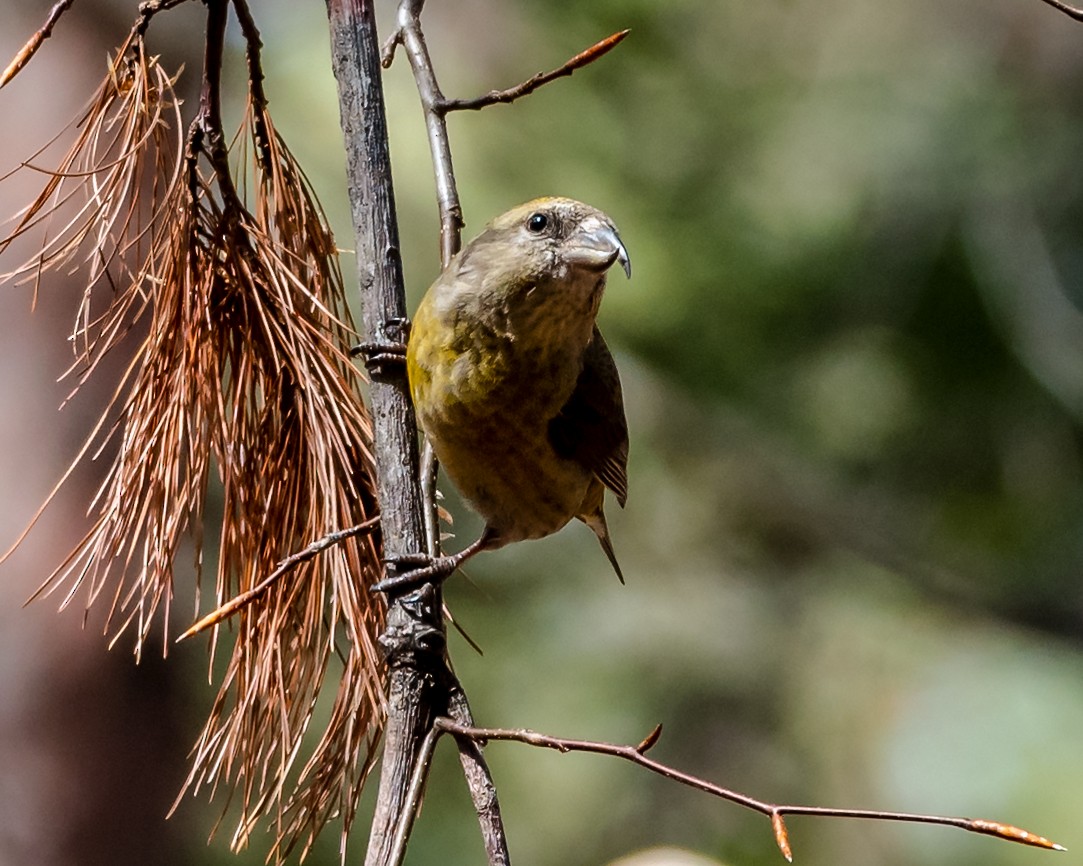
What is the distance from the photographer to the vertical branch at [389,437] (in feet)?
5.36

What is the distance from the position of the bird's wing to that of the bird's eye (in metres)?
0.37

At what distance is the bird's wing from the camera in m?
2.59

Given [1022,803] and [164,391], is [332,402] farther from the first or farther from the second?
[1022,803]

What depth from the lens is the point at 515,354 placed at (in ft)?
7.91

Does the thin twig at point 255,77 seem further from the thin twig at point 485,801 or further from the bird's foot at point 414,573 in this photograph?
the thin twig at point 485,801

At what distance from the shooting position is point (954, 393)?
627 cm

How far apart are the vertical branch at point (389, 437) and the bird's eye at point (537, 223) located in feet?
1.65

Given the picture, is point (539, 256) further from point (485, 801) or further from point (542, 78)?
point (485, 801)

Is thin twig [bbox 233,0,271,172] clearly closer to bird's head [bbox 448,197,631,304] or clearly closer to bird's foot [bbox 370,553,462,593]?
bird's head [bbox 448,197,631,304]

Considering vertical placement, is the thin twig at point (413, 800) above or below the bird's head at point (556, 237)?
below

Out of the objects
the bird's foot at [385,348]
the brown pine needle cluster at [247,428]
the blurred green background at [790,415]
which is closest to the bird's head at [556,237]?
the bird's foot at [385,348]

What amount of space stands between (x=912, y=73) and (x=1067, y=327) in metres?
1.52

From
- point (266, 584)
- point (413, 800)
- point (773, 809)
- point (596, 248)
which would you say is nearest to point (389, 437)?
point (266, 584)

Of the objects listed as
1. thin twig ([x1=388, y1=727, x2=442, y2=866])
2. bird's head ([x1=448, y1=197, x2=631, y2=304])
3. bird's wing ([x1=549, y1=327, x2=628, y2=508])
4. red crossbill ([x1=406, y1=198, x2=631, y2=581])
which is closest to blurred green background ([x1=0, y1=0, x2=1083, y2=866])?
bird's wing ([x1=549, y1=327, x2=628, y2=508])
